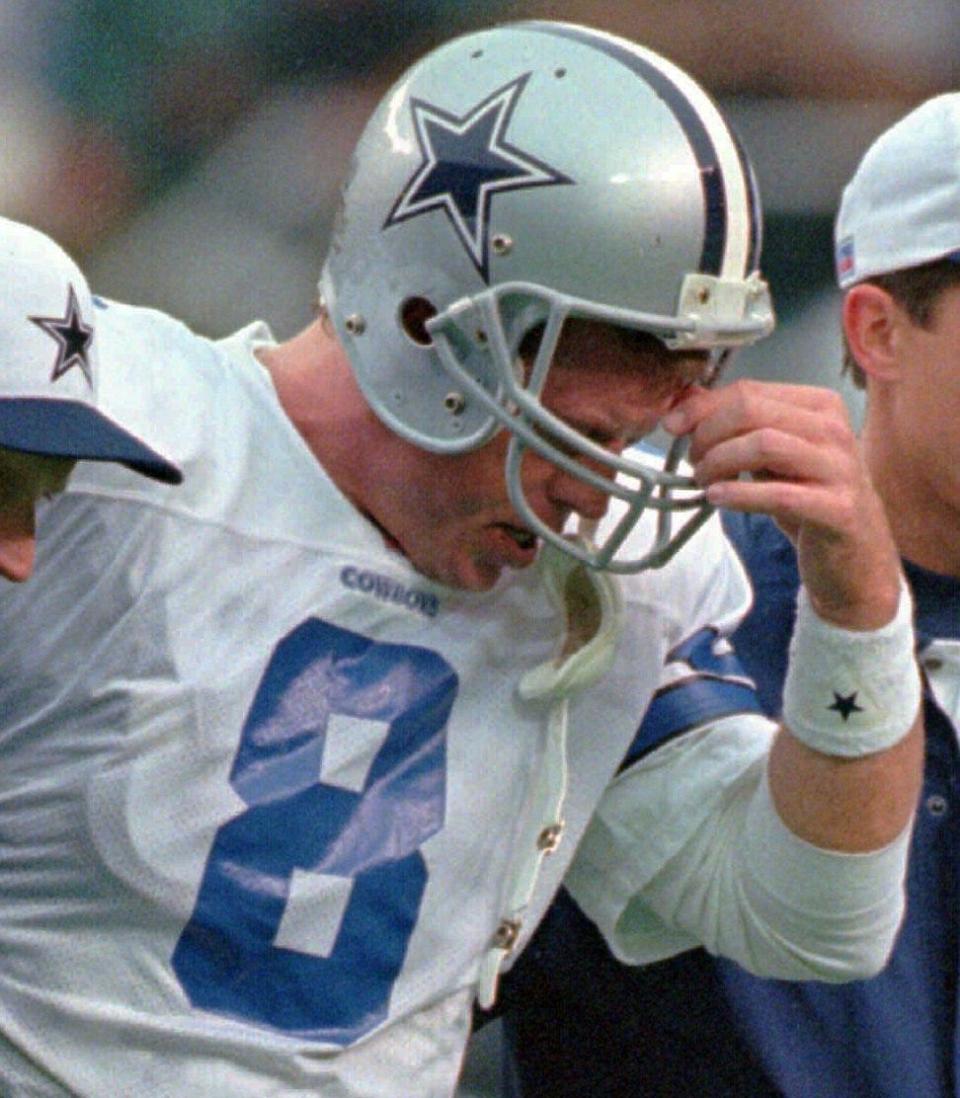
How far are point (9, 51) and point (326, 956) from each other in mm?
2073

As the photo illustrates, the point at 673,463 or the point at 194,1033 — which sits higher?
the point at 673,463

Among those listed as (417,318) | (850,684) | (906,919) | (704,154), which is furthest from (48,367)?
(906,919)

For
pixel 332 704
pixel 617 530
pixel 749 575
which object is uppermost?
pixel 617 530

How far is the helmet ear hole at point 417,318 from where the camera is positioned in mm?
1347

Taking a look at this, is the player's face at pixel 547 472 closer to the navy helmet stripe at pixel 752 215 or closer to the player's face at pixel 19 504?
the navy helmet stripe at pixel 752 215

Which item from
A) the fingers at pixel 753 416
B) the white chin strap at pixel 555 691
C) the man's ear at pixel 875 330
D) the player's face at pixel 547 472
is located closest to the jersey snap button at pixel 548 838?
the white chin strap at pixel 555 691

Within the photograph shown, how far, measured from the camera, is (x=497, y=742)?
4.70 feet

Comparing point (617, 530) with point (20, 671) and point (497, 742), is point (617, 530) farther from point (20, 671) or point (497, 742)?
point (20, 671)

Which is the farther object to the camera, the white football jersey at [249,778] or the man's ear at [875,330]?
the man's ear at [875,330]

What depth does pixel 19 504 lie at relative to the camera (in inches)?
45.3

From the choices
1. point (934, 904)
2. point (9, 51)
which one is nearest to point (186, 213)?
point (9, 51)

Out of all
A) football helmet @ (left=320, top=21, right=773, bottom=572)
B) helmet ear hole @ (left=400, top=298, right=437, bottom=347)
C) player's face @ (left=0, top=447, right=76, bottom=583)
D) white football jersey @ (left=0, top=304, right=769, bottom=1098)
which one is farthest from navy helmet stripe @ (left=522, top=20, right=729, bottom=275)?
player's face @ (left=0, top=447, right=76, bottom=583)

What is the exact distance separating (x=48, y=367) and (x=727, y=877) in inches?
22.0

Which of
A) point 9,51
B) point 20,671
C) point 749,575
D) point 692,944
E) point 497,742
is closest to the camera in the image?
point 20,671
